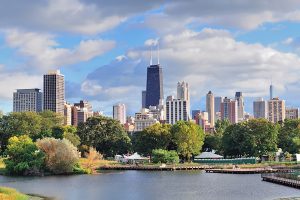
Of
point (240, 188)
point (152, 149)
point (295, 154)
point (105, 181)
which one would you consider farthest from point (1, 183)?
point (295, 154)

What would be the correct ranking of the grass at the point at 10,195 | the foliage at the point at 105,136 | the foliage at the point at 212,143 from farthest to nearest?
the foliage at the point at 212,143 → the foliage at the point at 105,136 → the grass at the point at 10,195

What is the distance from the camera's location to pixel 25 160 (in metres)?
95.8

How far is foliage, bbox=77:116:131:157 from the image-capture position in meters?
136

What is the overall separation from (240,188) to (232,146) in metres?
55.1

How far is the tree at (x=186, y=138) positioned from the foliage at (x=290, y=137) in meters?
17.8

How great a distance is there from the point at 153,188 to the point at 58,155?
97.4 feet

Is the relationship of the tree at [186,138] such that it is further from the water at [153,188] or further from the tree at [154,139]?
the water at [153,188]

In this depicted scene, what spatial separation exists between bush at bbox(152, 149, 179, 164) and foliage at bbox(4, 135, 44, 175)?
98.8ft

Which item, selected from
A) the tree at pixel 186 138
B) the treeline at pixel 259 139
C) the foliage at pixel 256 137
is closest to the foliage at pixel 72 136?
the tree at pixel 186 138

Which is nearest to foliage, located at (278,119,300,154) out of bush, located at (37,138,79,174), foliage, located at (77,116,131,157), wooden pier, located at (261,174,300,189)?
foliage, located at (77,116,131,157)

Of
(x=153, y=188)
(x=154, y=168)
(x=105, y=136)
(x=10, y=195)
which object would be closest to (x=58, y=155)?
(x=154, y=168)

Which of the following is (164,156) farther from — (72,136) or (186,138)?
(72,136)

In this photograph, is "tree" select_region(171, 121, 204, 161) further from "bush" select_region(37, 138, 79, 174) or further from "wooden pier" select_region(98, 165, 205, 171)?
"bush" select_region(37, 138, 79, 174)

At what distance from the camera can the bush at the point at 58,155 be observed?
95125 mm
